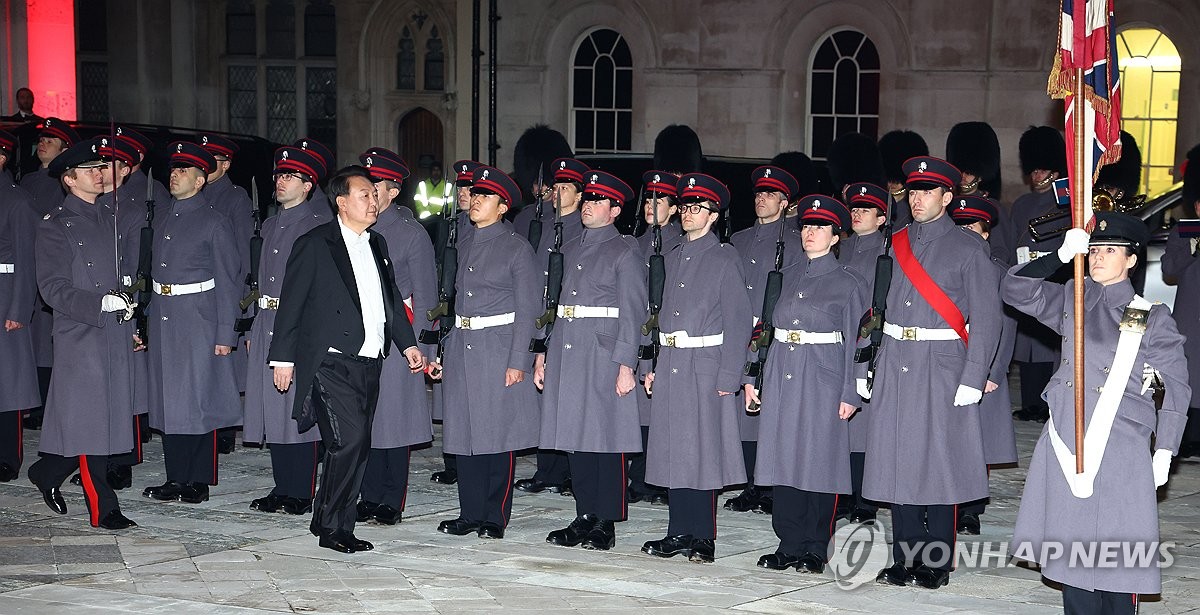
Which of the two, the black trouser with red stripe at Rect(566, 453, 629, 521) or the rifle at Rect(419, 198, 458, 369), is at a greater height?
the rifle at Rect(419, 198, 458, 369)

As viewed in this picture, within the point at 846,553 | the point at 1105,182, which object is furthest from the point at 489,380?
the point at 1105,182

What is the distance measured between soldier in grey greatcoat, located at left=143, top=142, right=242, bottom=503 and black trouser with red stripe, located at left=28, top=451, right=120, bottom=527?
656mm

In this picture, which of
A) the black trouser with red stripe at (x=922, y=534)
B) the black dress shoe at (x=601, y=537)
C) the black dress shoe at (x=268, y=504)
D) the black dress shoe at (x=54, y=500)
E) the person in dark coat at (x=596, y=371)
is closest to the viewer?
the black trouser with red stripe at (x=922, y=534)

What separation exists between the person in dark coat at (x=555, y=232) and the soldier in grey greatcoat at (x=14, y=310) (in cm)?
274

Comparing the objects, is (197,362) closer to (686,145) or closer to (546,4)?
(686,145)

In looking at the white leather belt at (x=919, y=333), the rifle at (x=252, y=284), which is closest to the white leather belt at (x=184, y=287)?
the rifle at (x=252, y=284)

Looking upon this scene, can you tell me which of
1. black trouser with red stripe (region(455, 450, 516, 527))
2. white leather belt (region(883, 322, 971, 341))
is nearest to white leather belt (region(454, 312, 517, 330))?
black trouser with red stripe (region(455, 450, 516, 527))

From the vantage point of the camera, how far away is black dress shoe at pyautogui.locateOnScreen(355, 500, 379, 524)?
791 centimetres

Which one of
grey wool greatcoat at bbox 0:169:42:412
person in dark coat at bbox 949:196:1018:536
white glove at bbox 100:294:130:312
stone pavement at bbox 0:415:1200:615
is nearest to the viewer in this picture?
stone pavement at bbox 0:415:1200:615

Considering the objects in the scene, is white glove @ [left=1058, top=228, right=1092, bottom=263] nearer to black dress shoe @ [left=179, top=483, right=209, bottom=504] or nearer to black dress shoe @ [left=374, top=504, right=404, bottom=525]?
black dress shoe @ [left=374, top=504, right=404, bottom=525]

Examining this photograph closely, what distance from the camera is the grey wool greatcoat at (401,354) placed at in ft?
25.9

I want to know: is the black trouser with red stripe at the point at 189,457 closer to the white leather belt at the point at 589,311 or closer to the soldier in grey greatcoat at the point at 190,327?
the soldier in grey greatcoat at the point at 190,327

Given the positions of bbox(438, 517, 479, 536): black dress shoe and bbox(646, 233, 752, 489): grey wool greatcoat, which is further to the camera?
bbox(438, 517, 479, 536): black dress shoe

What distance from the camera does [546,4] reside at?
1955 cm
